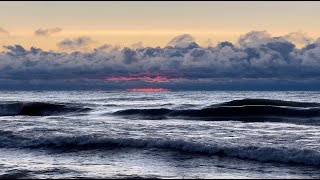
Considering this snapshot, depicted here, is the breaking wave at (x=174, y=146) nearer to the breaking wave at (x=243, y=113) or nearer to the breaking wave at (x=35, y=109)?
the breaking wave at (x=243, y=113)

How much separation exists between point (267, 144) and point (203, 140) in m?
3.00

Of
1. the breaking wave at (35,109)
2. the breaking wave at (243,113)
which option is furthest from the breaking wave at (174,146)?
the breaking wave at (35,109)

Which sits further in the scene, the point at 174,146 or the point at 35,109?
the point at 35,109

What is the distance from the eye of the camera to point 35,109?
2219 inches

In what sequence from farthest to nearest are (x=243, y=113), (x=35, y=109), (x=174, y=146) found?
(x=35, y=109) < (x=243, y=113) < (x=174, y=146)

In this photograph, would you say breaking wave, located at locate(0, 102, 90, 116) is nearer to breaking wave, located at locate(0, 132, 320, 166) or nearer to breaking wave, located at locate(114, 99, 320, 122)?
breaking wave, located at locate(114, 99, 320, 122)

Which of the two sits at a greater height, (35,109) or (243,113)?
(35,109)

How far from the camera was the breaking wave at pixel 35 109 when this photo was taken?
53938mm

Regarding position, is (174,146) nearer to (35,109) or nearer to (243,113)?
(243,113)

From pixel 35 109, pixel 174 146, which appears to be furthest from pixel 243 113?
pixel 35 109

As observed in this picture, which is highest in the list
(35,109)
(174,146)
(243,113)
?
(35,109)

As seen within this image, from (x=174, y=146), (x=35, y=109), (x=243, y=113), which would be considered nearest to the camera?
(x=174, y=146)

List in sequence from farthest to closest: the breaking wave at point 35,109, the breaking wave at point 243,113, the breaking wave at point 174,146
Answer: the breaking wave at point 35,109 → the breaking wave at point 243,113 → the breaking wave at point 174,146

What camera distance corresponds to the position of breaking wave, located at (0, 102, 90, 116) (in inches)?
2124
